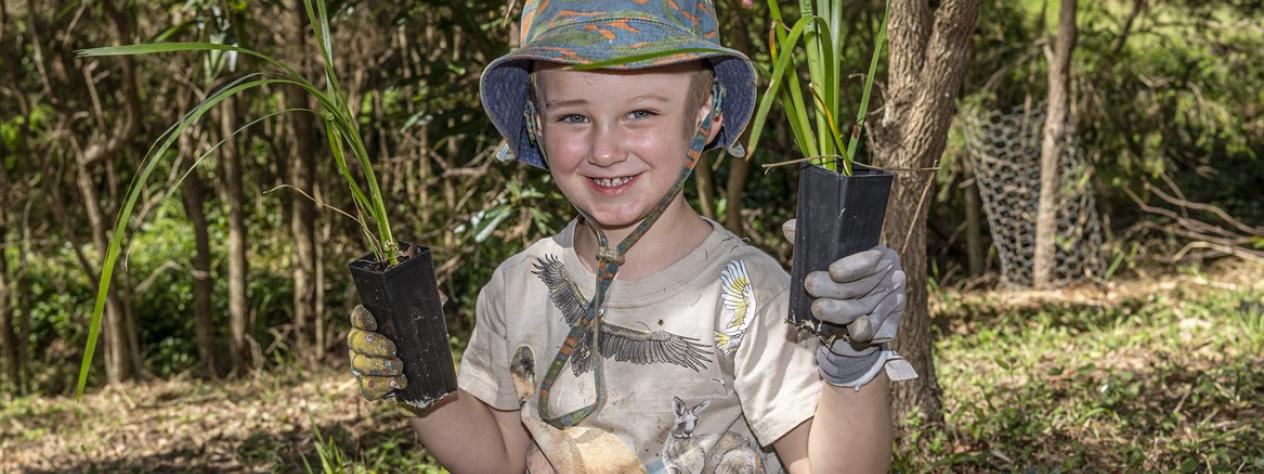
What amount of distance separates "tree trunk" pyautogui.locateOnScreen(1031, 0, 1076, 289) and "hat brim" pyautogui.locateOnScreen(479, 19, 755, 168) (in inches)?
179

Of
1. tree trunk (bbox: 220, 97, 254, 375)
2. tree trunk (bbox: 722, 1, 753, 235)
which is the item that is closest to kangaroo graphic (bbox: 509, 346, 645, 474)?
tree trunk (bbox: 722, 1, 753, 235)

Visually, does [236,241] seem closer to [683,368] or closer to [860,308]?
[683,368]

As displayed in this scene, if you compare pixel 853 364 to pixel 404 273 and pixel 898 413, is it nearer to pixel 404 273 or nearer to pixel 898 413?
pixel 404 273

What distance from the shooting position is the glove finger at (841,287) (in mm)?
1296

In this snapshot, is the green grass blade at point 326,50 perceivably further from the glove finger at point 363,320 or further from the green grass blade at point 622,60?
the green grass blade at point 622,60

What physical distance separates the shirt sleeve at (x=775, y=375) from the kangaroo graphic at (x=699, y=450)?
7 cm

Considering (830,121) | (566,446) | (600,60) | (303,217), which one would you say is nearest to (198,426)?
(303,217)

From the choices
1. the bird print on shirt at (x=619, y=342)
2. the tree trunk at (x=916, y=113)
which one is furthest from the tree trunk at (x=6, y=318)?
the bird print on shirt at (x=619, y=342)

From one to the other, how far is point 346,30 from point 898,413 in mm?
3153

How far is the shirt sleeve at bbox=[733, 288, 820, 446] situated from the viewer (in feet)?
5.07

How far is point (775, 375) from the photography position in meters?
1.56

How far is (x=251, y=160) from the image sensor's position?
7.01 m

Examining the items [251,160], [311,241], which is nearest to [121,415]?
[311,241]

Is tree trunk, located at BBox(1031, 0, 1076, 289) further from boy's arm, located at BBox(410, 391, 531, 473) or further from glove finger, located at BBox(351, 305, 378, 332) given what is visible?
glove finger, located at BBox(351, 305, 378, 332)
